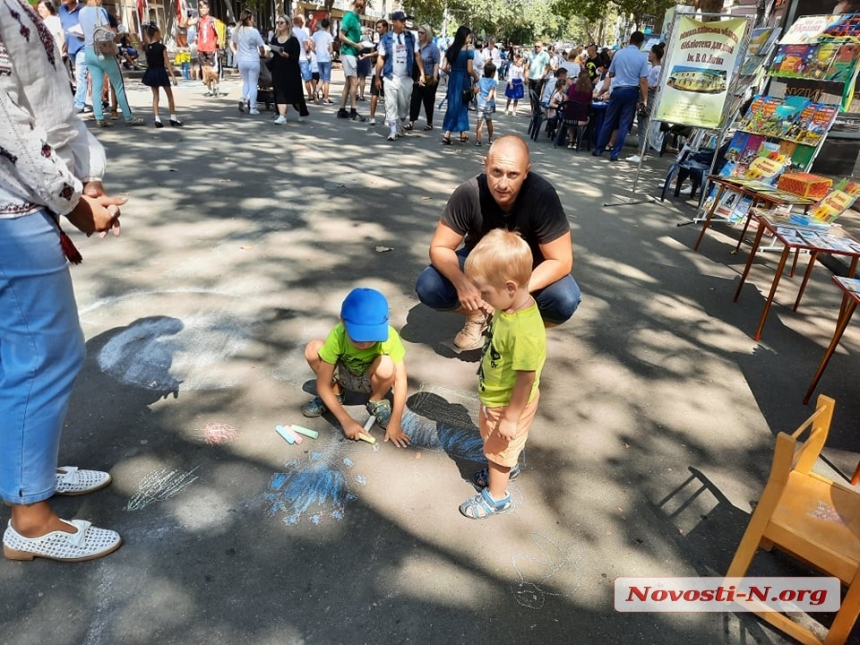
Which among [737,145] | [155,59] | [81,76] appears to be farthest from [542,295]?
[81,76]

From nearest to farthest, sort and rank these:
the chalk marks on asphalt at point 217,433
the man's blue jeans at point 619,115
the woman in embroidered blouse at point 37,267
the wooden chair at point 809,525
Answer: the woman in embroidered blouse at point 37,267 → the wooden chair at point 809,525 → the chalk marks on asphalt at point 217,433 → the man's blue jeans at point 619,115

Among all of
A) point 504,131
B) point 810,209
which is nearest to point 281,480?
point 810,209

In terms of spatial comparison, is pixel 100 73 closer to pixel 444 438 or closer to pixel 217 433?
pixel 217 433

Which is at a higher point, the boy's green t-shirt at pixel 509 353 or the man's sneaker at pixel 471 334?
the boy's green t-shirt at pixel 509 353

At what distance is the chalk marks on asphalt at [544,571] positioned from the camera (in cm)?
198

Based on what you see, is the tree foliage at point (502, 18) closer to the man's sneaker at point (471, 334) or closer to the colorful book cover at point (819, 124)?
the colorful book cover at point (819, 124)

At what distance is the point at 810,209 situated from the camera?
481cm

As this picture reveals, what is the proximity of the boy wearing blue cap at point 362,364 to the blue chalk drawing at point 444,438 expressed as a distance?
89 millimetres

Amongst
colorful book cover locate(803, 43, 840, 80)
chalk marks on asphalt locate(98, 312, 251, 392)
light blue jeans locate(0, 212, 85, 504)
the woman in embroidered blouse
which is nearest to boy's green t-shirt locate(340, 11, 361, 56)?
colorful book cover locate(803, 43, 840, 80)

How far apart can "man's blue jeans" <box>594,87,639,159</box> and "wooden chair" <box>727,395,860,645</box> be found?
905 centimetres

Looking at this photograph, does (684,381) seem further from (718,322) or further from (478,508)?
(478,508)

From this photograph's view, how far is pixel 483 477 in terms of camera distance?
2.48m

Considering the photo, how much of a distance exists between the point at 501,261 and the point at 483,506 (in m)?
1.03

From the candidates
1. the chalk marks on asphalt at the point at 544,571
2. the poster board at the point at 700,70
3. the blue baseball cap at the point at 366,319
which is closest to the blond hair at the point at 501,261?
the blue baseball cap at the point at 366,319
